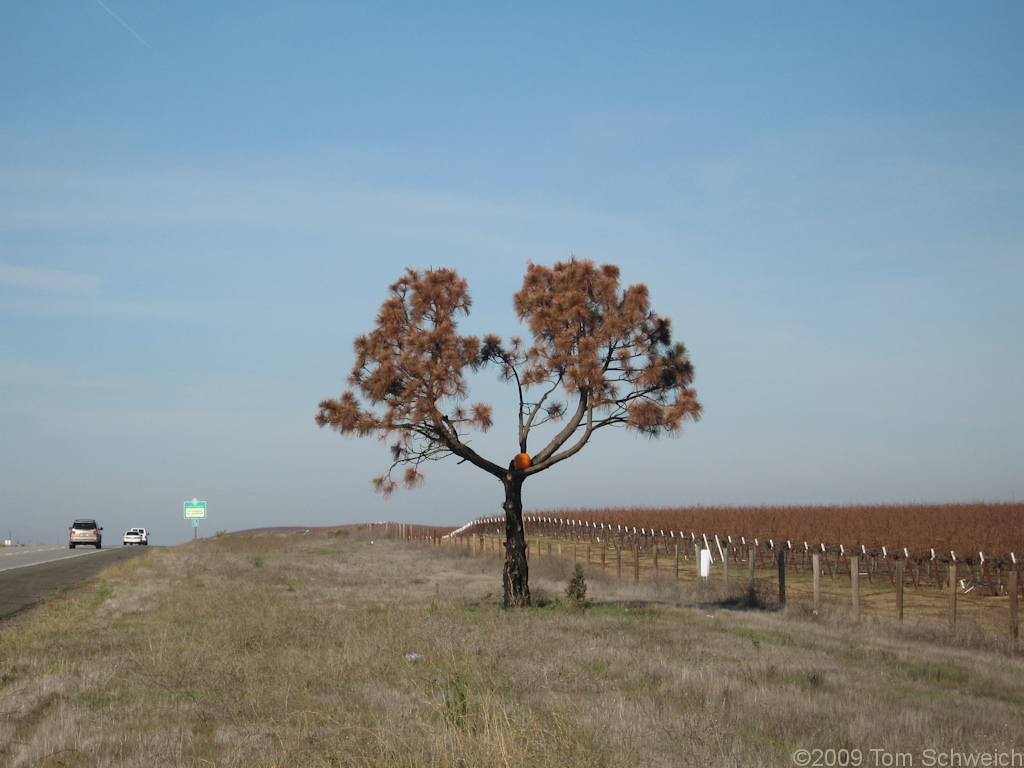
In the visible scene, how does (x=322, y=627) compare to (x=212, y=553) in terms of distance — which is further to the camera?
(x=212, y=553)

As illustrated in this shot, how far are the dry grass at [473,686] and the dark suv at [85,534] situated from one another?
39.1m

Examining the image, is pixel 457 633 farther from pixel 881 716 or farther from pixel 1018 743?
pixel 1018 743

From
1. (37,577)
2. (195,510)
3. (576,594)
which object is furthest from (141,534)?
(576,594)

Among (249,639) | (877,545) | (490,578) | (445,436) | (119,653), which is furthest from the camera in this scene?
(877,545)

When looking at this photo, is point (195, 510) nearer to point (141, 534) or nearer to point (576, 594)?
point (141, 534)

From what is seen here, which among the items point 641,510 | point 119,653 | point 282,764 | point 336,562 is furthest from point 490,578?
point 641,510

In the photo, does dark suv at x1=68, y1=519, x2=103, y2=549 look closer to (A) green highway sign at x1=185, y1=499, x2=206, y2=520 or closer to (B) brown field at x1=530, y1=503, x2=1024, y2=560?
(A) green highway sign at x1=185, y1=499, x2=206, y2=520

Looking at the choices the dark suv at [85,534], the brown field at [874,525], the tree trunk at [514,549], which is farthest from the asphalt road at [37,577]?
the brown field at [874,525]

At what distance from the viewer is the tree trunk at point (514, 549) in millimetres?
17844

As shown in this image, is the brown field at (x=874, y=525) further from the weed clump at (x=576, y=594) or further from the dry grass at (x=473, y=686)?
the dry grass at (x=473, y=686)

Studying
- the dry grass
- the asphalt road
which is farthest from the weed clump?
the asphalt road

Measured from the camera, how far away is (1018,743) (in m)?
7.43

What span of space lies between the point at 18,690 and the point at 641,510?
260 feet

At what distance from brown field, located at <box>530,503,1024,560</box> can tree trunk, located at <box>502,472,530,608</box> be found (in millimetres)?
22316
